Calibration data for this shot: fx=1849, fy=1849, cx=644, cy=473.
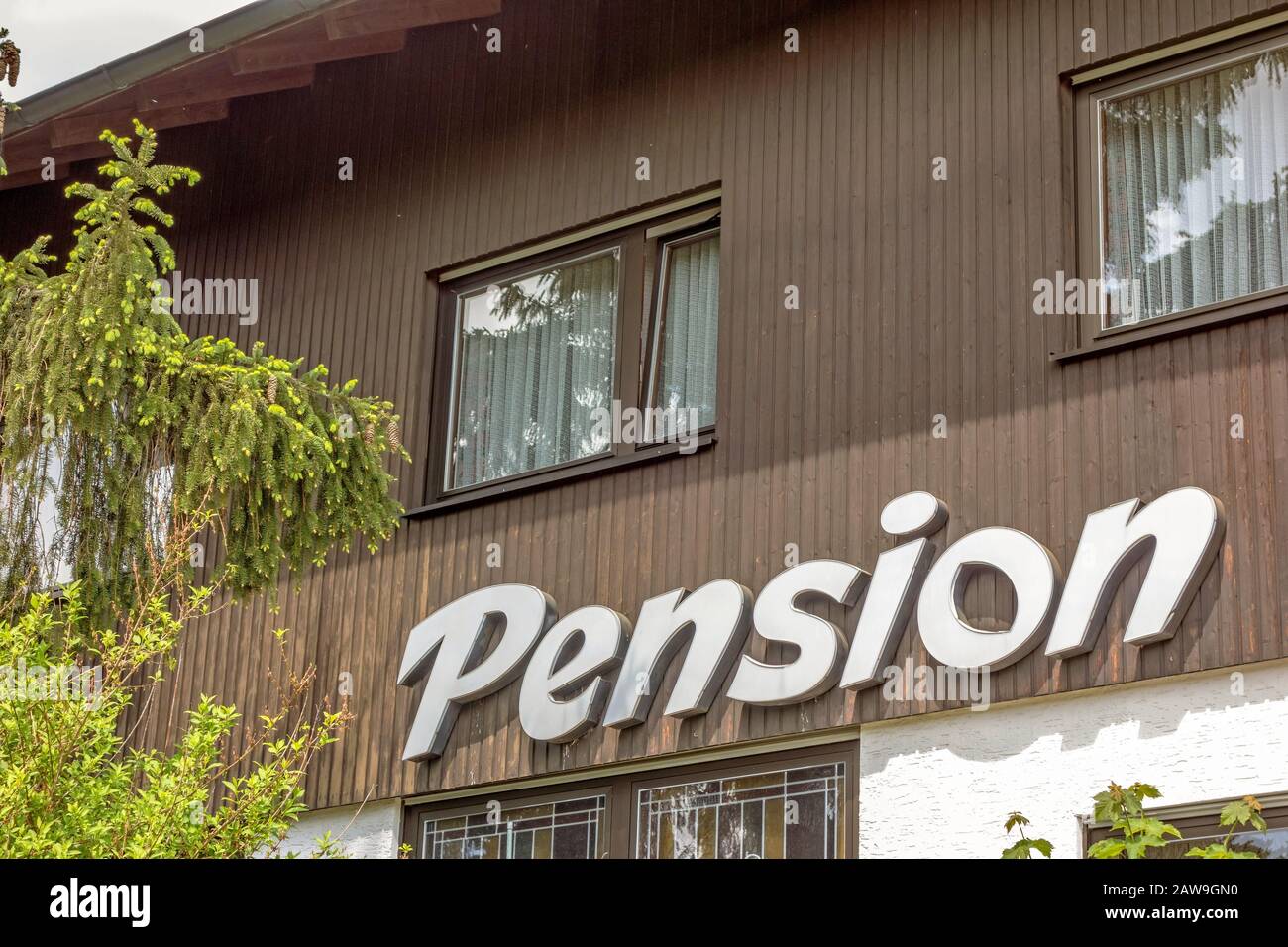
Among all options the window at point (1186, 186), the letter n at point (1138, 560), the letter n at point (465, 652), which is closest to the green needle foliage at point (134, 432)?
the letter n at point (465, 652)

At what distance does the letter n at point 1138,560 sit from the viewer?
7.17 meters

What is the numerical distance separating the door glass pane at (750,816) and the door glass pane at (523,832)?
0.33m

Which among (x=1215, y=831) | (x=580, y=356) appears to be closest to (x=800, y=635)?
(x=1215, y=831)

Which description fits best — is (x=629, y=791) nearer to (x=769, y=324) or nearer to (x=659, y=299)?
(x=769, y=324)

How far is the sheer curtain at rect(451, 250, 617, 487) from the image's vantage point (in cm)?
1004

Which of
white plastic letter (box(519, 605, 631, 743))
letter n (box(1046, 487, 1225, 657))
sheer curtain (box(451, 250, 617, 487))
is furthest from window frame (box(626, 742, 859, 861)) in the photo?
sheer curtain (box(451, 250, 617, 487))

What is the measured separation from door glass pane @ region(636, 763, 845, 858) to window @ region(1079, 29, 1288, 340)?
94.3 inches

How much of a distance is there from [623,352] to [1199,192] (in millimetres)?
3152

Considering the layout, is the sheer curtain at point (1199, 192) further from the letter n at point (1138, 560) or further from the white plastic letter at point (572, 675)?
the white plastic letter at point (572, 675)

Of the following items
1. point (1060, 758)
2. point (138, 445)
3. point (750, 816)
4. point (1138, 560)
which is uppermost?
point (138, 445)

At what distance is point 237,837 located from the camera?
5824 millimetres

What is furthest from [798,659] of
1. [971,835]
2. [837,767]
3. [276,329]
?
[276,329]

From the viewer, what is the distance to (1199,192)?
8094 millimetres

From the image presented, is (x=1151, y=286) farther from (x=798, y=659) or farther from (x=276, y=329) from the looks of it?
(x=276, y=329)
